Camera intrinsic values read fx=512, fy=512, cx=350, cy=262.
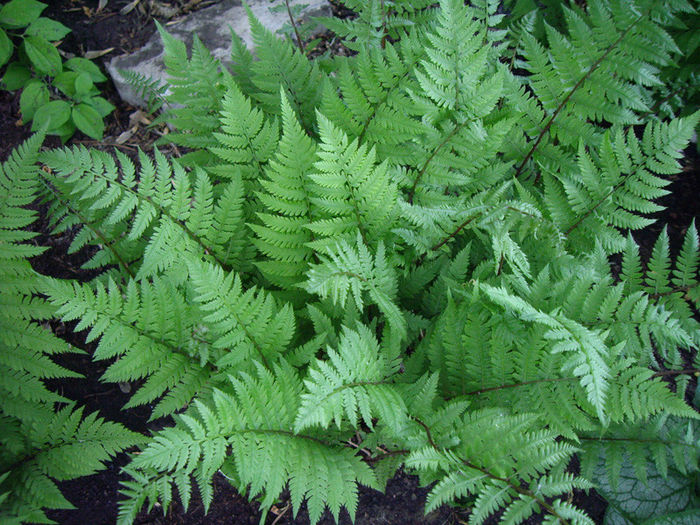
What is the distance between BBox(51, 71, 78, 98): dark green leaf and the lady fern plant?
117cm

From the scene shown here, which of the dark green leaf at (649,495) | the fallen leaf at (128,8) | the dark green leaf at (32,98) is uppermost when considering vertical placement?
the fallen leaf at (128,8)

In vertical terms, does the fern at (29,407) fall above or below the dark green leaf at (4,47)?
below

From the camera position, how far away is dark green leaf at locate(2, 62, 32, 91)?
10.5 ft

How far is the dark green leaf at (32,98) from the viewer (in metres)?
3.08

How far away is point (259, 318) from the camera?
74.6 inches

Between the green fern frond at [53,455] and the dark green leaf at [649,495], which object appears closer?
the green fern frond at [53,455]

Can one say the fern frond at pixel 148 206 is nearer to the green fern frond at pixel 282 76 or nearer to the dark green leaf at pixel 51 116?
the green fern frond at pixel 282 76

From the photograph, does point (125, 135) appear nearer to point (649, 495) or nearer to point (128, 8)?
point (128, 8)

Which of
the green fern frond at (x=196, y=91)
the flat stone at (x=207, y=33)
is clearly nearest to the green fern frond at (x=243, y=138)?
the green fern frond at (x=196, y=91)

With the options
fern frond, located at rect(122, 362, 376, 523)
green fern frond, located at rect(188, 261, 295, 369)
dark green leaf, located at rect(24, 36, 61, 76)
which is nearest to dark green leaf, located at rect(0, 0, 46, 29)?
dark green leaf, located at rect(24, 36, 61, 76)

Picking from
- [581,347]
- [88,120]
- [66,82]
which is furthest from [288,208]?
[66,82]

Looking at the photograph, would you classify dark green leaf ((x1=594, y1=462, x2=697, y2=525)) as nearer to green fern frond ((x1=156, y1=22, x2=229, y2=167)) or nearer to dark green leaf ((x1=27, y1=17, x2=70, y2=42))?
green fern frond ((x1=156, y1=22, x2=229, y2=167))

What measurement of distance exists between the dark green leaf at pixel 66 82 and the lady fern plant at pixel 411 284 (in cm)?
117

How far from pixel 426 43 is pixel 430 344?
4.46ft
